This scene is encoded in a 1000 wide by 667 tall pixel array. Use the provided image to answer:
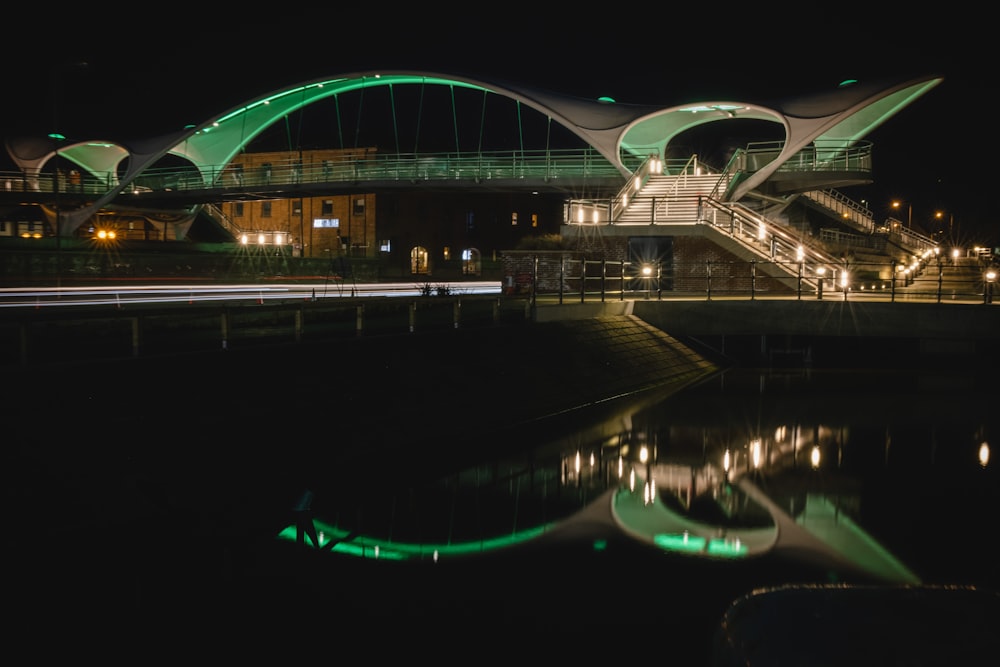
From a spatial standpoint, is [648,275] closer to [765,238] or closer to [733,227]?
[733,227]

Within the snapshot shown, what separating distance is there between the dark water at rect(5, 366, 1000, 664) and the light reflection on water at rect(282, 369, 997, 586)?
0.05 meters

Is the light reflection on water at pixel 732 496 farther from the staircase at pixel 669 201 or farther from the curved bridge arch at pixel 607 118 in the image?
the curved bridge arch at pixel 607 118

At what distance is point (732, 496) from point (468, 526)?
4220 mm

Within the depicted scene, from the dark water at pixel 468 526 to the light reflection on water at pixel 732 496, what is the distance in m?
0.05

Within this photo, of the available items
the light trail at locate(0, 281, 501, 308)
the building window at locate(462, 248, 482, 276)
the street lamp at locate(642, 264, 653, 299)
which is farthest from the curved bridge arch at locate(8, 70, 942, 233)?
the light trail at locate(0, 281, 501, 308)

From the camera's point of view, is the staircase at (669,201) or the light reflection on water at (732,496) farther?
the staircase at (669,201)

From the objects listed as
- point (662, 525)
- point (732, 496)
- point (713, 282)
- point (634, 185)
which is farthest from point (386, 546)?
point (634, 185)

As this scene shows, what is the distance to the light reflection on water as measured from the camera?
1047 cm

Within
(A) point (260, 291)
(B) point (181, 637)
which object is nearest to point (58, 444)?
(B) point (181, 637)

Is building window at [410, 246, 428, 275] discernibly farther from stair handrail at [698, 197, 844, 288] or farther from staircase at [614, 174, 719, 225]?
stair handrail at [698, 197, 844, 288]

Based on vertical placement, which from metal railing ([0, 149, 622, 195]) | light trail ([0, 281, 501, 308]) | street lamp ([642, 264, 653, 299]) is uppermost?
metal railing ([0, 149, 622, 195])

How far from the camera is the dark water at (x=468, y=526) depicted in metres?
8.49

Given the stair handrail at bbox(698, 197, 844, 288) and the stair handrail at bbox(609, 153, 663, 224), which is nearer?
the stair handrail at bbox(698, 197, 844, 288)

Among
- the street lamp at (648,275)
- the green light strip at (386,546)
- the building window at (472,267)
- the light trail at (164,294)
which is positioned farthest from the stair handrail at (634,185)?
the green light strip at (386,546)
